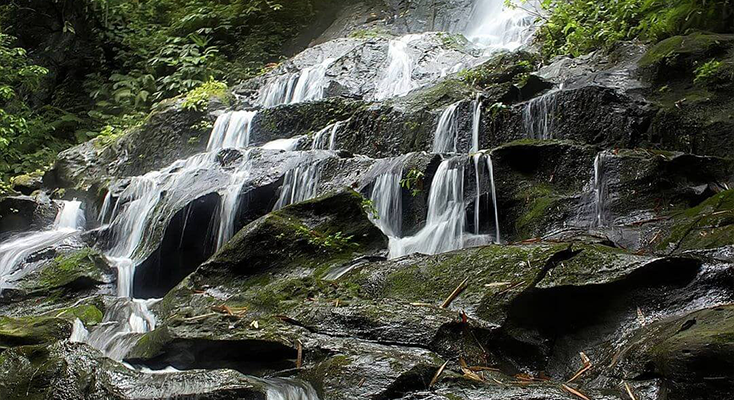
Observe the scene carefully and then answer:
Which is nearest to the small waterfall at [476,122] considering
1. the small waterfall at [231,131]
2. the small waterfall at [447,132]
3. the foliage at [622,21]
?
the small waterfall at [447,132]

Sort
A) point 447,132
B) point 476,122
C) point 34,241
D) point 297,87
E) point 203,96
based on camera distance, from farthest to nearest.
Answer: point 203,96 < point 297,87 < point 34,241 < point 447,132 < point 476,122

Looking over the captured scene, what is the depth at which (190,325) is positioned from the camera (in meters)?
3.84

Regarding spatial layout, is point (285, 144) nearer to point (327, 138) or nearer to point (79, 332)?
point (327, 138)

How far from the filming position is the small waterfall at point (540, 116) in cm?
671

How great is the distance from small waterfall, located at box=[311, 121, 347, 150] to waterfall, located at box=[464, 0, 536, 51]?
4.37 metres

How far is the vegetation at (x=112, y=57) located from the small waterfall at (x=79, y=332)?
1007cm

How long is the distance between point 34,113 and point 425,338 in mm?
15854

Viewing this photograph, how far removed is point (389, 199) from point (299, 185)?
4.50 feet

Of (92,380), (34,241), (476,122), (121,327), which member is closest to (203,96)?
(34,241)

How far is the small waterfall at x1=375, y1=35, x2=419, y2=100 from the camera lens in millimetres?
10516

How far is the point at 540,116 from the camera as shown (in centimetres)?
684

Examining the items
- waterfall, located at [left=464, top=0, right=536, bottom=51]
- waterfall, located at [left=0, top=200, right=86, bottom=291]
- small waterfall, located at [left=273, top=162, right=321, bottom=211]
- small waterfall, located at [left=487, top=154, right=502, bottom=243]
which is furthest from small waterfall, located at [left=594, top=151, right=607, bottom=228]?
waterfall, located at [left=464, top=0, right=536, bottom=51]

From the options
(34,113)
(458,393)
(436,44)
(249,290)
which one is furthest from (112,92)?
(458,393)

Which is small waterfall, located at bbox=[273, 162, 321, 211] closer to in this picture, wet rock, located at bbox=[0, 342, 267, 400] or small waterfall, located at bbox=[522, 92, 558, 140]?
small waterfall, located at bbox=[522, 92, 558, 140]
